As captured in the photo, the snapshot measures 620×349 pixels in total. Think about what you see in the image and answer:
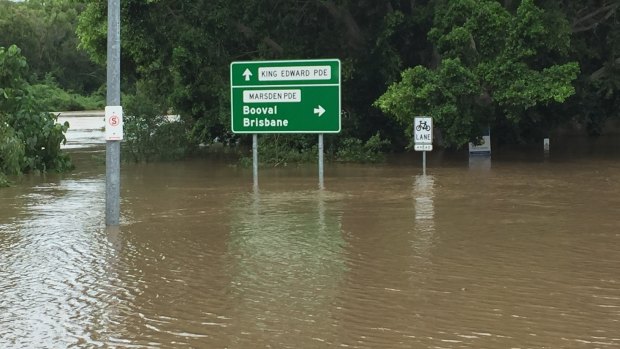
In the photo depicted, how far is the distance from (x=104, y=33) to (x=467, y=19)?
12637 mm

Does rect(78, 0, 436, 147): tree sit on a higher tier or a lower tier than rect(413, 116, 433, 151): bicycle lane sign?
higher

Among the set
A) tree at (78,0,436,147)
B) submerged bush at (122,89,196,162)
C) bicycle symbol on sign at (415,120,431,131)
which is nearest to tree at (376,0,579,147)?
bicycle symbol on sign at (415,120,431,131)

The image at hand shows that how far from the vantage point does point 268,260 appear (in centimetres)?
905

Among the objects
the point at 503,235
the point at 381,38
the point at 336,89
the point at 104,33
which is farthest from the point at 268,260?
the point at 104,33

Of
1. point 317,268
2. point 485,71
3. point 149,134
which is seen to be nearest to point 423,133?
point 485,71

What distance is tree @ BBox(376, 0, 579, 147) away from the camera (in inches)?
818

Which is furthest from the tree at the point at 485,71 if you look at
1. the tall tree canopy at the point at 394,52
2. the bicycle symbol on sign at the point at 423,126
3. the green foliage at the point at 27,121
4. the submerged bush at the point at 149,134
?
the green foliage at the point at 27,121

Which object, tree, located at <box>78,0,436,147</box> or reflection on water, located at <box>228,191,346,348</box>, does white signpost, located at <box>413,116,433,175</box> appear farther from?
reflection on water, located at <box>228,191,346,348</box>

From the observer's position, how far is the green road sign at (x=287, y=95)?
17.3 meters

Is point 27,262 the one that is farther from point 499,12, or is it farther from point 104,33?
point 104,33

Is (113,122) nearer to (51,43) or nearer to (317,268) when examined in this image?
(317,268)

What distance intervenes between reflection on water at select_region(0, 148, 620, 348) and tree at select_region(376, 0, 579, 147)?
17.3ft

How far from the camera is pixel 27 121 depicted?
71.3ft

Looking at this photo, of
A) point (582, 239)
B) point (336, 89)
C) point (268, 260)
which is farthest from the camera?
point (336, 89)
